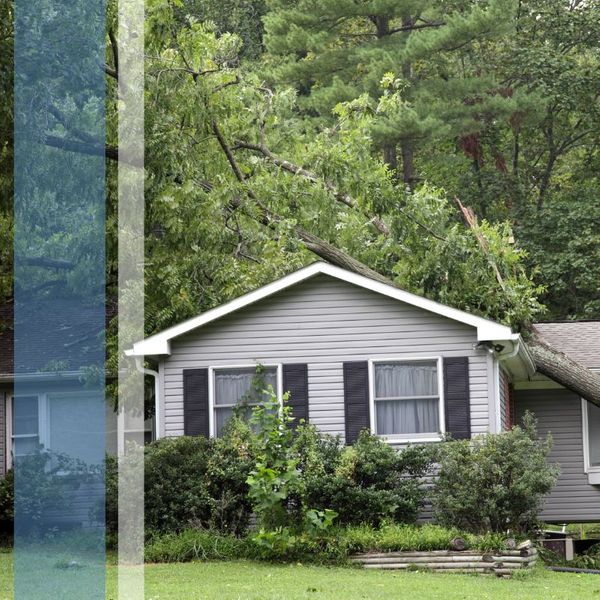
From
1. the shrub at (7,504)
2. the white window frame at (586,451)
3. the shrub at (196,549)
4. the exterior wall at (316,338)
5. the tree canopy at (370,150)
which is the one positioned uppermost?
the tree canopy at (370,150)

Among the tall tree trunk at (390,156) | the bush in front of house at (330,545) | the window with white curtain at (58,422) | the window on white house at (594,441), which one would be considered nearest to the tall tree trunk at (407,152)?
the tall tree trunk at (390,156)

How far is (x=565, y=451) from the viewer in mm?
22078

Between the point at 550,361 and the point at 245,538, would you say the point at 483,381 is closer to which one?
the point at 550,361

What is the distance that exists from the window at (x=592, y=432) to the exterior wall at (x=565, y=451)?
0.13 meters

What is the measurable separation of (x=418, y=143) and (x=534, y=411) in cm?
1508

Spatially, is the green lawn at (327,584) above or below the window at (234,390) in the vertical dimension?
below

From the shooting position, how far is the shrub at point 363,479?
1706 centimetres

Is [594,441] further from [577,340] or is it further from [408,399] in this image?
[408,399]

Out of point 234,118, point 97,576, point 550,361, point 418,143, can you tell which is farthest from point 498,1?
point 97,576

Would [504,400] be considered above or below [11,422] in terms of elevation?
above

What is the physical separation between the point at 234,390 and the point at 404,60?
1826cm

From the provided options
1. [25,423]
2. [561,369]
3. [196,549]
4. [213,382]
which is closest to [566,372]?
[561,369]

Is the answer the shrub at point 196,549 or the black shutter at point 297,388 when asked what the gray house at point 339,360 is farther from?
the shrub at point 196,549

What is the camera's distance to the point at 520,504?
16.8m
